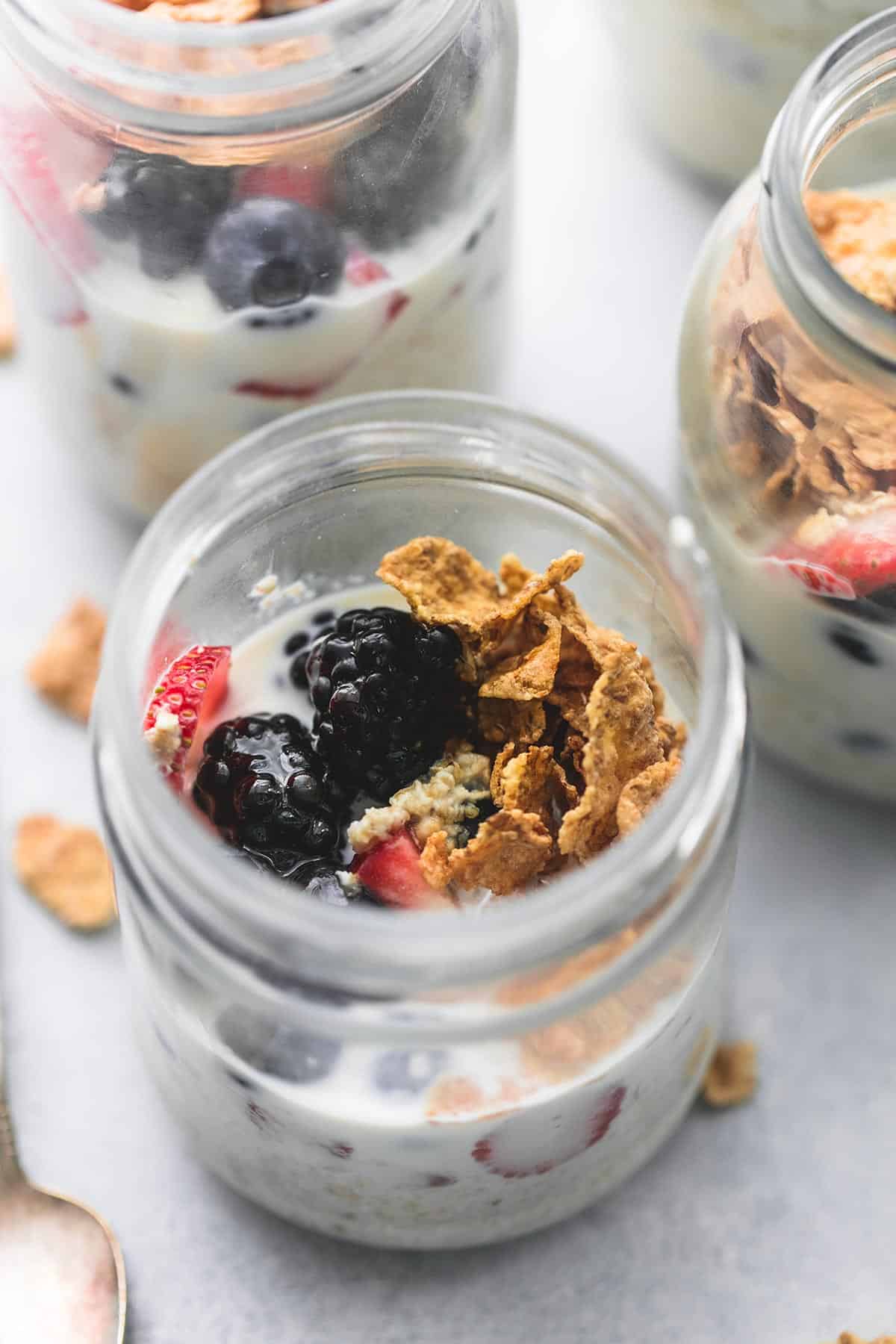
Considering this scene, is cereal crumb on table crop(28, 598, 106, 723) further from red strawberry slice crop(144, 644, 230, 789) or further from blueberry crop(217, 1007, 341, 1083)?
blueberry crop(217, 1007, 341, 1083)

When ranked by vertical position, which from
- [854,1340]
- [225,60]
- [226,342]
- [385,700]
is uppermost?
[225,60]

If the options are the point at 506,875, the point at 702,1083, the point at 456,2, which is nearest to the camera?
the point at 506,875

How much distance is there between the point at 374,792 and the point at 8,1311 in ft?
1.48

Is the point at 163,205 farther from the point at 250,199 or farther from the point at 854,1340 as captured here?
the point at 854,1340

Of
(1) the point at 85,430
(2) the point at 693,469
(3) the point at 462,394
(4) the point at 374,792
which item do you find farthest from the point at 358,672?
(1) the point at 85,430

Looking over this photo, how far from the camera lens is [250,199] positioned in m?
Answer: 1.12

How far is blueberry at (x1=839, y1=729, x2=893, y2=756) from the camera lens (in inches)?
48.0

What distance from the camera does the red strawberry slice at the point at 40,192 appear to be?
116 cm

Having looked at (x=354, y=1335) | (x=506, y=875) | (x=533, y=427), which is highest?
(x=533, y=427)

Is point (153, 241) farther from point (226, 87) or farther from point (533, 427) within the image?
point (533, 427)

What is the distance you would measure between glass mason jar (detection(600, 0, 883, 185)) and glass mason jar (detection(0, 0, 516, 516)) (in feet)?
0.71

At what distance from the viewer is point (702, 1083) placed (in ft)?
4.08

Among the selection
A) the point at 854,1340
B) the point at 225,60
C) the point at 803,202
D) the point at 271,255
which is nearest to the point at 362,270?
the point at 271,255

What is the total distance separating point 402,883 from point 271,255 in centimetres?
43
